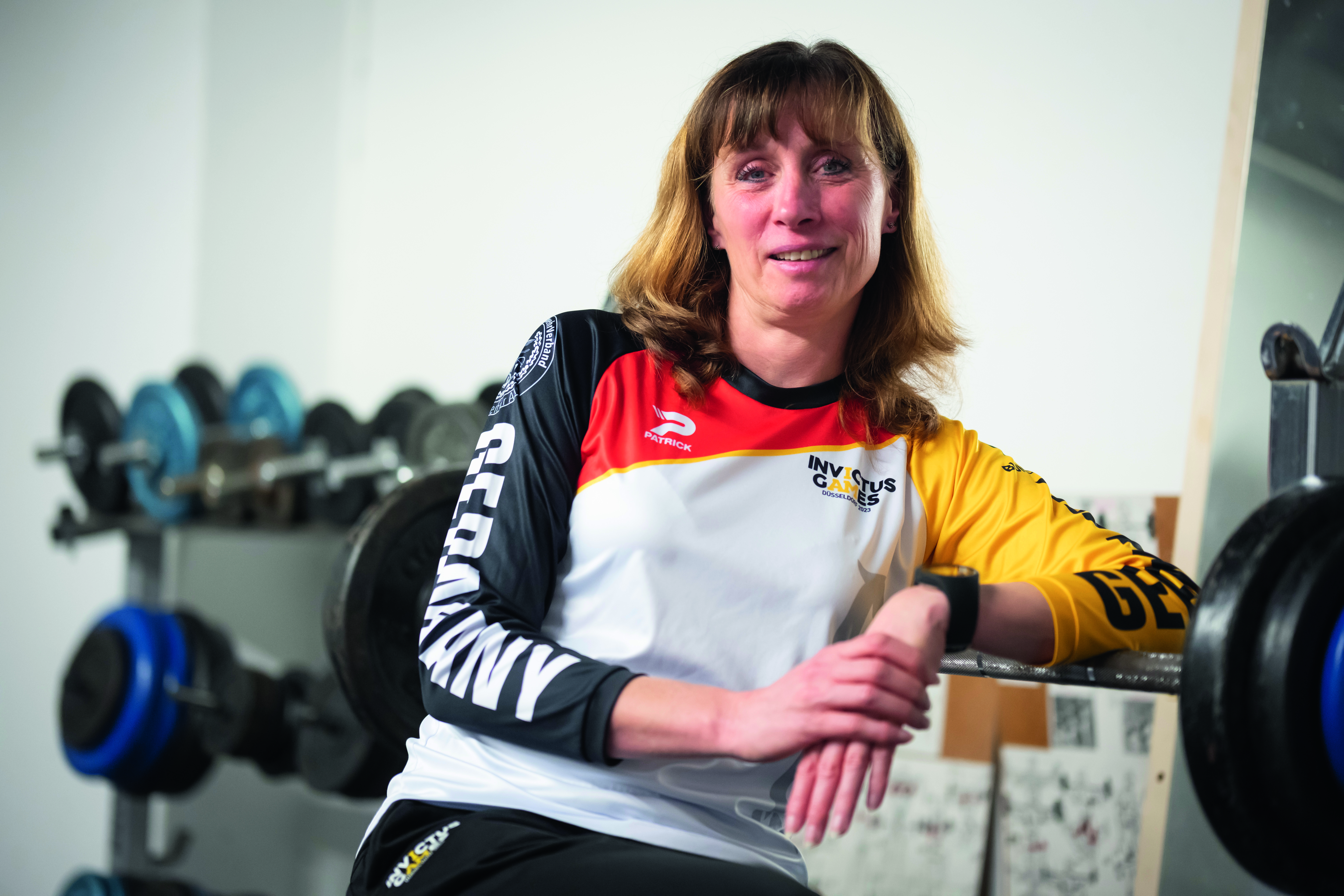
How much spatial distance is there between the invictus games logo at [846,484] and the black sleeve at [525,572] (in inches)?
9.6

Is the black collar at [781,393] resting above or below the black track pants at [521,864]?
above

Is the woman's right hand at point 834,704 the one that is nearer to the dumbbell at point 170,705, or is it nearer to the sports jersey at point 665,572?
the sports jersey at point 665,572

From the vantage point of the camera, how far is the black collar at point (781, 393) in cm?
111

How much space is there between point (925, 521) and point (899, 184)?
0.40 m

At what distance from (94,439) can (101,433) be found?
1.2 inches

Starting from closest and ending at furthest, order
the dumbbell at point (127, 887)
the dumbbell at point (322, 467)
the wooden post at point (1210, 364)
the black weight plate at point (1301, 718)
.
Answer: the black weight plate at point (1301, 718) → the wooden post at point (1210, 364) → the dumbbell at point (127, 887) → the dumbbell at point (322, 467)

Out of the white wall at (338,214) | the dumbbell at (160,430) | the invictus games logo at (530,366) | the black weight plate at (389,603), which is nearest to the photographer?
the invictus games logo at (530,366)

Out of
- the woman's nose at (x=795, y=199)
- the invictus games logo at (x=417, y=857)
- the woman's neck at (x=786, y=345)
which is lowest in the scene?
the invictus games logo at (x=417, y=857)

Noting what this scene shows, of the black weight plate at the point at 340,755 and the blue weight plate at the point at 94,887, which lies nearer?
the black weight plate at the point at 340,755

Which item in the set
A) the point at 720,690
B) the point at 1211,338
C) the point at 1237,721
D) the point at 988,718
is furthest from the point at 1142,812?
the point at 720,690

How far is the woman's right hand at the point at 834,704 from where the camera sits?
79 centimetres

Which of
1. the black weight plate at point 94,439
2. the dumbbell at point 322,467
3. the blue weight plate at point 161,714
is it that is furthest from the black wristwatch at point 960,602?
the black weight plate at point 94,439

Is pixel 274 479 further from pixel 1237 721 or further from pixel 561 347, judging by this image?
pixel 1237 721

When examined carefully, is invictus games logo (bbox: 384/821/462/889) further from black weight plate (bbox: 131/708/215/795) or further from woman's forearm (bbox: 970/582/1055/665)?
black weight plate (bbox: 131/708/215/795)
